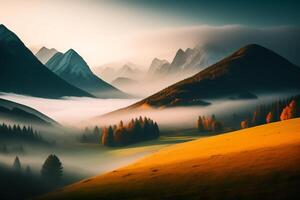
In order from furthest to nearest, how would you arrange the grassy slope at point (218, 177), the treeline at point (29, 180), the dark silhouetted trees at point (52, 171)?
the dark silhouetted trees at point (52, 171)
the treeline at point (29, 180)
the grassy slope at point (218, 177)

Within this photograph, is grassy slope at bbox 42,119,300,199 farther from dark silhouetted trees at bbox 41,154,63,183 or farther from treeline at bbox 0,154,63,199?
dark silhouetted trees at bbox 41,154,63,183

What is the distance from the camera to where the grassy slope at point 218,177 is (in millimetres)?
48500

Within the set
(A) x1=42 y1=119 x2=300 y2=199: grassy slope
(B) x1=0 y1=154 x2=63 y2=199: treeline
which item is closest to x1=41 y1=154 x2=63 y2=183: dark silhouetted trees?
(B) x1=0 y1=154 x2=63 y2=199: treeline

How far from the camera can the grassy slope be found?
1909 inches

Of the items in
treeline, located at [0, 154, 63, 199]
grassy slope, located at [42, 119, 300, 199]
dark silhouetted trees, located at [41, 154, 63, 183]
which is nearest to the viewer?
grassy slope, located at [42, 119, 300, 199]

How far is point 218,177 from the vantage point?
56.2m

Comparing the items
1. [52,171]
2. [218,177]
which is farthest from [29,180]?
[218,177]

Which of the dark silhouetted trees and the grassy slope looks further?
the dark silhouetted trees

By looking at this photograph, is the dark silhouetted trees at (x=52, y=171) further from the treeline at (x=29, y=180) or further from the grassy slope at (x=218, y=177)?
the grassy slope at (x=218, y=177)

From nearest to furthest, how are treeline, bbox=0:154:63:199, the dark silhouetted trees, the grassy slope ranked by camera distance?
the grassy slope < treeline, bbox=0:154:63:199 < the dark silhouetted trees

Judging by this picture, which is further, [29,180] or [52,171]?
[29,180]

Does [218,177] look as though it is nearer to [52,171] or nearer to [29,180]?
[52,171]

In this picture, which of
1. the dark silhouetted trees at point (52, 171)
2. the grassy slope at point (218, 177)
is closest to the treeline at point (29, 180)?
the dark silhouetted trees at point (52, 171)

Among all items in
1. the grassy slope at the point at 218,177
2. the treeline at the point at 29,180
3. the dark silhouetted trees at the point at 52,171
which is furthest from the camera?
the dark silhouetted trees at the point at 52,171
